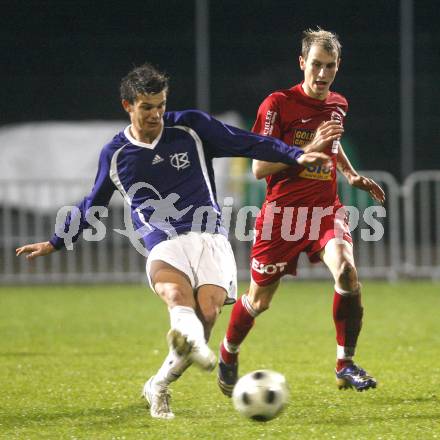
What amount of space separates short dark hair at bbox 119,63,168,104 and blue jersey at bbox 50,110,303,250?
0.85 ft

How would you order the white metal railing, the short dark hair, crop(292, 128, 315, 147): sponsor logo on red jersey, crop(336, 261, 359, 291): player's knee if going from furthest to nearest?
the white metal railing, crop(292, 128, 315, 147): sponsor logo on red jersey, crop(336, 261, 359, 291): player's knee, the short dark hair

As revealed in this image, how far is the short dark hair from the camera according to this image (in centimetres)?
529

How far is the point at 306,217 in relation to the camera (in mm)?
6094

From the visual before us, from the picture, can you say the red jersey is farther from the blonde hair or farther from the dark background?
the dark background

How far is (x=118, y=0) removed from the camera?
47.7 feet

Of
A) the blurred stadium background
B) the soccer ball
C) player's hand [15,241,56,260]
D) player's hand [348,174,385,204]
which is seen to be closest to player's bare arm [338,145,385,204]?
player's hand [348,174,385,204]

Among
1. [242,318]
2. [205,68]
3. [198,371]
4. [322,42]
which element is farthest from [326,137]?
[205,68]

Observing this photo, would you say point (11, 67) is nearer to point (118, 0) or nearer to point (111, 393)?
point (118, 0)

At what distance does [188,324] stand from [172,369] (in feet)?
1.08

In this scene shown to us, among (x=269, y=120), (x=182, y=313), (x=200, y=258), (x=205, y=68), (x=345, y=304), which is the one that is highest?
(x=205, y=68)

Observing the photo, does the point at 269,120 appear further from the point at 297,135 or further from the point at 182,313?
the point at 182,313

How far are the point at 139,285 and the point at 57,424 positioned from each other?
8.31 m

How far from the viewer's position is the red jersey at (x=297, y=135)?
611cm

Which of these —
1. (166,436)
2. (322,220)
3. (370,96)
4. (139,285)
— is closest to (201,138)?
(322,220)
